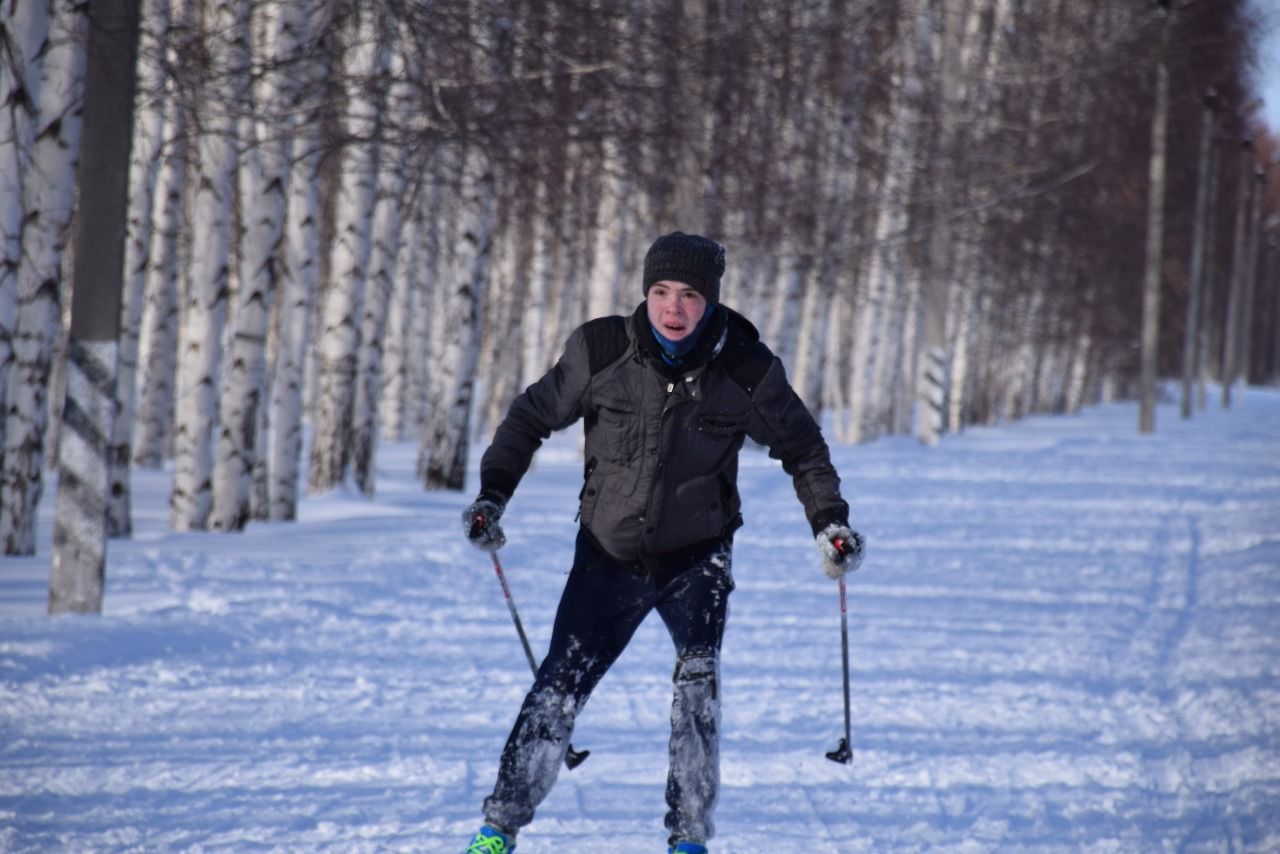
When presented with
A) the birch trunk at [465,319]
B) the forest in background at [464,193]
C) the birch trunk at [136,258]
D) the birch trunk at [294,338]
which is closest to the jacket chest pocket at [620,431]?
the forest in background at [464,193]

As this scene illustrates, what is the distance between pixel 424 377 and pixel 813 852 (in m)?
24.4

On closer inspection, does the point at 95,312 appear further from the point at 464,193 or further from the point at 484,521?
the point at 464,193

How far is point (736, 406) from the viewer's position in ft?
14.1

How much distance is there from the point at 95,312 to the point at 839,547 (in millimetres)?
5012

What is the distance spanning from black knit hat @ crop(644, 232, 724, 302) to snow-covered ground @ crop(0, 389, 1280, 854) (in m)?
1.88

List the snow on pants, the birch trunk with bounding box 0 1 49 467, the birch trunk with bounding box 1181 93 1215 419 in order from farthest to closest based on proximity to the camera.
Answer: the birch trunk with bounding box 1181 93 1215 419 → the birch trunk with bounding box 0 1 49 467 → the snow on pants

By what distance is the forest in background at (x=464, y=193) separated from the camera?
8.87 meters

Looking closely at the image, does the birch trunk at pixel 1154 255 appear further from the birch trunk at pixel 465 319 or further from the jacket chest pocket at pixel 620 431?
the jacket chest pocket at pixel 620 431

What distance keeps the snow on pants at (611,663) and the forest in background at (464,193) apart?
4.37 m

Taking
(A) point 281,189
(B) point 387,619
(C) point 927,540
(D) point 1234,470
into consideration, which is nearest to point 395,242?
(A) point 281,189

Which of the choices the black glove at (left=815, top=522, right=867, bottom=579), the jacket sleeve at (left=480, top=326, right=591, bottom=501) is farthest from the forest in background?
the black glove at (left=815, top=522, right=867, bottom=579)

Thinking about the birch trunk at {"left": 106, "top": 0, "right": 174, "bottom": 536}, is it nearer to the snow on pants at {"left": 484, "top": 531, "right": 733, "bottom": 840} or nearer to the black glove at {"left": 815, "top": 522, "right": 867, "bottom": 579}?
the snow on pants at {"left": 484, "top": 531, "right": 733, "bottom": 840}

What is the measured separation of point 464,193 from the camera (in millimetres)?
17750

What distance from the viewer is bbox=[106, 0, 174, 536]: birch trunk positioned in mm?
10922
